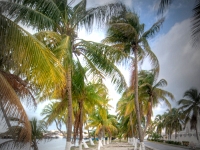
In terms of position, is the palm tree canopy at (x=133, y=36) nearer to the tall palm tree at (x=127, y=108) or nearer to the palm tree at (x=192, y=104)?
the tall palm tree at (x=127, y=108)

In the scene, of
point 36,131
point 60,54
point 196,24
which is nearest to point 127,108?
point 36,131

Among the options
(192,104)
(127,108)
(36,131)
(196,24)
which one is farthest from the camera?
(192,104)

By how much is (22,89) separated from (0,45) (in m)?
3.45

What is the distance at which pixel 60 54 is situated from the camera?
22.4 feet

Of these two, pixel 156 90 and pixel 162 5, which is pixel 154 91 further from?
pixel 162 5

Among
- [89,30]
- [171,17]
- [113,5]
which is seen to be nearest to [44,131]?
[89,30]

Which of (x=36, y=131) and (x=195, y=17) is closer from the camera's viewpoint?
(x=195, y=17)

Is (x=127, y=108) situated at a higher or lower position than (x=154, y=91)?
lower

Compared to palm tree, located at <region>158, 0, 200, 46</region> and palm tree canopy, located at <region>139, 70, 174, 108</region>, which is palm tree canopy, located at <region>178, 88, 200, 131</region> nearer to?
palm tree canopy, located at <region>139, 70, 174, 108</region>

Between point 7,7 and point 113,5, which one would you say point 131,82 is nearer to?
point 113,5

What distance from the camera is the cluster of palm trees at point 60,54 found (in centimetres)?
493

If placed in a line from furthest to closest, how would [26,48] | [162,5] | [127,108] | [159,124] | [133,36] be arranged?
[159,124]
[127,108]
[133,36]
[162,5]
[26,48]

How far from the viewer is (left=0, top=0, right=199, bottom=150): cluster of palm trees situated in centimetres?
493

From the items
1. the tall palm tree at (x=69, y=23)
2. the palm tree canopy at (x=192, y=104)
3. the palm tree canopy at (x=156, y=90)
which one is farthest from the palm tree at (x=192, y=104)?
the tall palm tree at (x=69, y=23)
